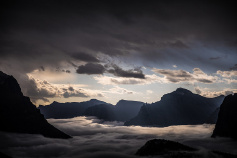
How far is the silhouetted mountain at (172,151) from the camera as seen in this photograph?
122775 mm

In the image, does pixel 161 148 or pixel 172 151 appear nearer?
pixel 172 151

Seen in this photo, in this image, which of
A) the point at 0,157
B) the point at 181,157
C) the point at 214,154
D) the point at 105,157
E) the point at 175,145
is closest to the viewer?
the point at 0,157

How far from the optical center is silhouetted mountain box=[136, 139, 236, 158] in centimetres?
12278

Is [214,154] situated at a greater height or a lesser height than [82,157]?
greater

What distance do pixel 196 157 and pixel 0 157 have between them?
4663 inches

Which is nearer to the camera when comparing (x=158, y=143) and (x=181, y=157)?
(x=181, y=157)

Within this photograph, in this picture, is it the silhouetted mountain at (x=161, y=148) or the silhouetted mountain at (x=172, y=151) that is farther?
the silhouetted mountain at (x=161, y=148)

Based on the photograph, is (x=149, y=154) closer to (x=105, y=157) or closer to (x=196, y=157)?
(x=196, y=157)

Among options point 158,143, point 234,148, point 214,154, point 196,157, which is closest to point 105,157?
point 158,143

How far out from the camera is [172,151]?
13325 centimetres

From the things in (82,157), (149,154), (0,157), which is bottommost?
(82,157)

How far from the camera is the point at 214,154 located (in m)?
131

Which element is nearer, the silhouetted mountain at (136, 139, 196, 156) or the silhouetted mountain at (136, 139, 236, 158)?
the silhouetted mountain at (136, 139, 236, 158)

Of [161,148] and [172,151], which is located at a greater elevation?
[161,148]
